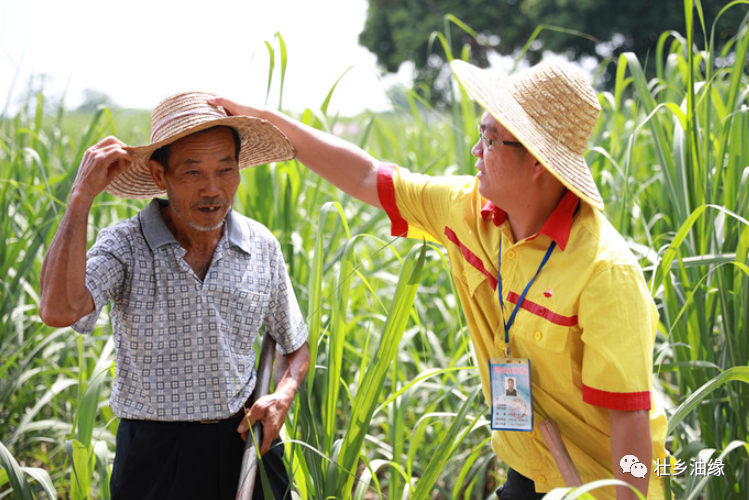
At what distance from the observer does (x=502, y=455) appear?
1460 mm

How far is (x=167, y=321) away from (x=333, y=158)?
21.8 inches

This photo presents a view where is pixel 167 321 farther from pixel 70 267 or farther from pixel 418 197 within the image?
pixel 418 197

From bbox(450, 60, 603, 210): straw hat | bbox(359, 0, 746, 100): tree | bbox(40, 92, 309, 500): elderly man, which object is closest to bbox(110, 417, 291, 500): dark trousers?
bbox(40, 92, 309, 500): elderly man

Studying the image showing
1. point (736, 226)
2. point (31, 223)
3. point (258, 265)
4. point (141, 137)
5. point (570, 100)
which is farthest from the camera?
point (141, 137)

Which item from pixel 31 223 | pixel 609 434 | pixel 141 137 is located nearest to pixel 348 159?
pixel 609 434

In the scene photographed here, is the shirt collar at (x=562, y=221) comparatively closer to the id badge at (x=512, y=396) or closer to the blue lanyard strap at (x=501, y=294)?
the blue lanyard strap at (x=501, y=294)

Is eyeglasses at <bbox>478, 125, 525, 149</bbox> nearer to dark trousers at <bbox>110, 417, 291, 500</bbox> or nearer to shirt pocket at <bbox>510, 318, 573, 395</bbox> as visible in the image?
shirt pocket at <bbox>510, 318, 573, 395</bbox>

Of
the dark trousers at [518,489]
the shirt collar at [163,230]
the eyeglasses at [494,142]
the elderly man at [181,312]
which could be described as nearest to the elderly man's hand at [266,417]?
the elderly man at [181,312]

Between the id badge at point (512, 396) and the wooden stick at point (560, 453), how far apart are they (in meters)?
0.05

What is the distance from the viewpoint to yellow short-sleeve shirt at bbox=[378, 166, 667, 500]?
119 centimetres

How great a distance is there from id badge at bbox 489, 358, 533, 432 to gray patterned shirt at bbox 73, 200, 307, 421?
51 centimetres

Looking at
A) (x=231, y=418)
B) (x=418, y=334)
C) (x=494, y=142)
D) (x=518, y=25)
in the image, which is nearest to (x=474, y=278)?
(x=494, y=142)

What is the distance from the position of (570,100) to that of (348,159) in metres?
0.55

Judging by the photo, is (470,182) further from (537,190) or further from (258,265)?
(258,265)
